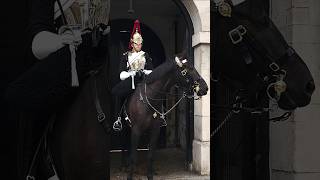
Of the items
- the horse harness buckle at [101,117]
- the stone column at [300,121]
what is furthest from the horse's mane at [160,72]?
the horse harness buckle at [101,117]

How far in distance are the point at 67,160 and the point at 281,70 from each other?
4.62ft

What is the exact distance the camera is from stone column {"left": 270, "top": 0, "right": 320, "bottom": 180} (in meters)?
3.05

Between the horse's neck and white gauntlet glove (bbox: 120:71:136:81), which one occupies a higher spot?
white gauntlet glove (bbox: 120:71:136:81)

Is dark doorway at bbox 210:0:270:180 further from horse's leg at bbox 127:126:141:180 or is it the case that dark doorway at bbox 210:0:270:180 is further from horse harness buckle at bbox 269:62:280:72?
horse's leg at bbox 127:126:141:180

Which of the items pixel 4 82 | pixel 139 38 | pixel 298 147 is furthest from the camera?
pixel 139 38

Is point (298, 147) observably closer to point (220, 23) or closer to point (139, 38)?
point (220, 23)

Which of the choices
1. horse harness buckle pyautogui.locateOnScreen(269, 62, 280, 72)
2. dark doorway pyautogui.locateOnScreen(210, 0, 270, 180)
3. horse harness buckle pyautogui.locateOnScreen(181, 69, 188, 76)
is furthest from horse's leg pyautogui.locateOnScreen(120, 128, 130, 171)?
horse harness buckle pyautogui.locateOnScreen(269, 62, 280, 72)

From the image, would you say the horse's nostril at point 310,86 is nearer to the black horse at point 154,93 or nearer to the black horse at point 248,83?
the black horse at point 248,83

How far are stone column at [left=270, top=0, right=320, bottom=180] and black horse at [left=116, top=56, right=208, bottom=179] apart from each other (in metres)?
2.45

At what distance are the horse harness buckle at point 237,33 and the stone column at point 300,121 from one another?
65 centimetres

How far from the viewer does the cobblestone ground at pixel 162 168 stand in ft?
19.4

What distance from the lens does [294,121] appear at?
3.07 m

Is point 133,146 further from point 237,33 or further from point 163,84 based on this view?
point 237,33

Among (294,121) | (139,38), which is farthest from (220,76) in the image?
(139,38)
